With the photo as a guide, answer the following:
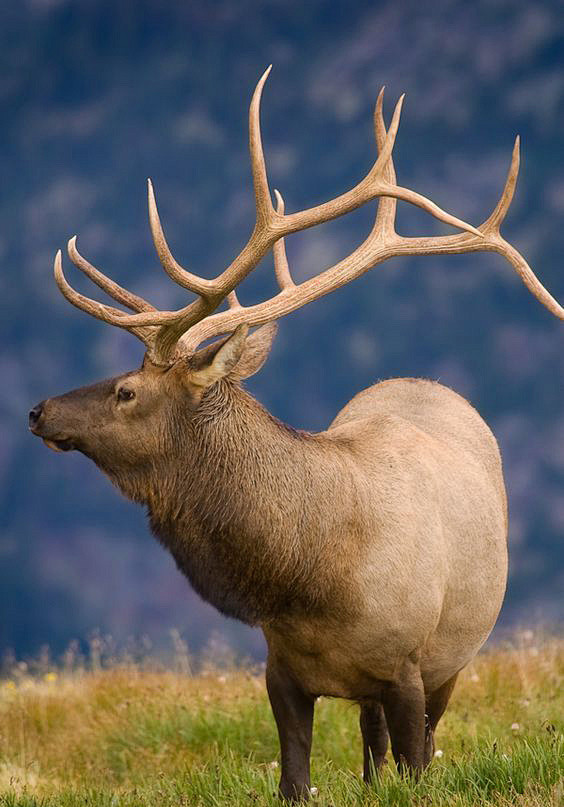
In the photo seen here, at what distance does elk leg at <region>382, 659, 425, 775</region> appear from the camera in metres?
5.23

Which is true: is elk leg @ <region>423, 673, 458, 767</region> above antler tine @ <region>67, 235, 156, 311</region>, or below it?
below

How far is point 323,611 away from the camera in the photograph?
5.09 m

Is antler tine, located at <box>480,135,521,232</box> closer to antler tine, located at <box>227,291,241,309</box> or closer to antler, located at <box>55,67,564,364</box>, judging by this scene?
antler, located at <box>55,67,564,364</box>

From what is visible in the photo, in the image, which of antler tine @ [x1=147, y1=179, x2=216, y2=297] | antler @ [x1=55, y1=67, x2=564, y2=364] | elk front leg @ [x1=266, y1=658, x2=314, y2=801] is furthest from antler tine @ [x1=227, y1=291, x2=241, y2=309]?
elk front leg @ [x1=266, y1=658, x2=314, y2=801]

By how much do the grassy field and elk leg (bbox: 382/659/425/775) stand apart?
0.70ft

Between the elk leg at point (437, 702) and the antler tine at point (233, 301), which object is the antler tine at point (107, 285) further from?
the elk leg at point (437, 702)

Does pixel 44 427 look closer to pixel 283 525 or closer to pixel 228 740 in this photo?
pixel 283 525

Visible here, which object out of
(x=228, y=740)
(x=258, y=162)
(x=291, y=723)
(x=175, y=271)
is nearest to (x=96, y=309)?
(x=175, y=271)

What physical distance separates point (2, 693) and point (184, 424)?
4.31 m

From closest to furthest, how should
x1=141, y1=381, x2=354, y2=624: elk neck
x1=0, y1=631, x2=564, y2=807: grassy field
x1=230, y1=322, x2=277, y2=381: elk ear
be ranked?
x1=0, y1=631, x2=564, y2=807: grassy field < x1=141, y1=381, x2=354, y2=624: elk neck < x1=230, y1=322, x2=277, y2=381: elk ear

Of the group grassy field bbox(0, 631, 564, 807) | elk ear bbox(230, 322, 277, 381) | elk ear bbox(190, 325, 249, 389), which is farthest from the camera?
elk ear bbox(230, 322, 277, 381)

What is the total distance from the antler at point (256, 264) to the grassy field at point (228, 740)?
6.18ft

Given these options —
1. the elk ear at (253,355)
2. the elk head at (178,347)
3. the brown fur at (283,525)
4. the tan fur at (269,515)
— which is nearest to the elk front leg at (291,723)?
the brown fur at (283,525)

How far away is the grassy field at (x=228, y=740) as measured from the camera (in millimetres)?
4742
